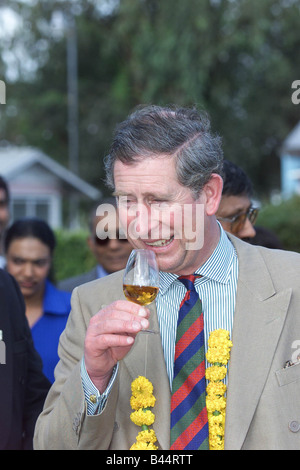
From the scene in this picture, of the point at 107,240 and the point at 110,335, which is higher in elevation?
the point at 107,240

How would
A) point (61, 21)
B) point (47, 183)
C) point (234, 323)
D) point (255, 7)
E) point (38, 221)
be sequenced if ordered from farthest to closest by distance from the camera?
point (61, 21), point (47, 183), point (255, 7), point (38, 221), point (234, 323)

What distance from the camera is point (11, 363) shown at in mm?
3311

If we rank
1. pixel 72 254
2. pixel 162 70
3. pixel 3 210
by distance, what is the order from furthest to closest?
pixel 162 70
pixel 72 254
pixel 3 210

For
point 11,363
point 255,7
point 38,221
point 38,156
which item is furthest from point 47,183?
point 11,363

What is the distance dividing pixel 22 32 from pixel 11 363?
3112 cm

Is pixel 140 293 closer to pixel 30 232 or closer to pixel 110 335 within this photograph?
pixel 110 335

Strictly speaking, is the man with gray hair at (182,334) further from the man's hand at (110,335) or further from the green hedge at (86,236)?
the green hedge at (86,236)

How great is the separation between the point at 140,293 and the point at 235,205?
6.14 feet

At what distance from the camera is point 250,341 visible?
2508 millimetres

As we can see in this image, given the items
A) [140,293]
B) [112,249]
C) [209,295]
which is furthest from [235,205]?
[112,249]

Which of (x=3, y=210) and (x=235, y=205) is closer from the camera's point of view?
(x=235, y=205)

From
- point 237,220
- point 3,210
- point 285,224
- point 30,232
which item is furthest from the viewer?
point 285,224

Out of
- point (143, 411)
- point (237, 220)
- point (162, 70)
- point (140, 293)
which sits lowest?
point (143, 411)
